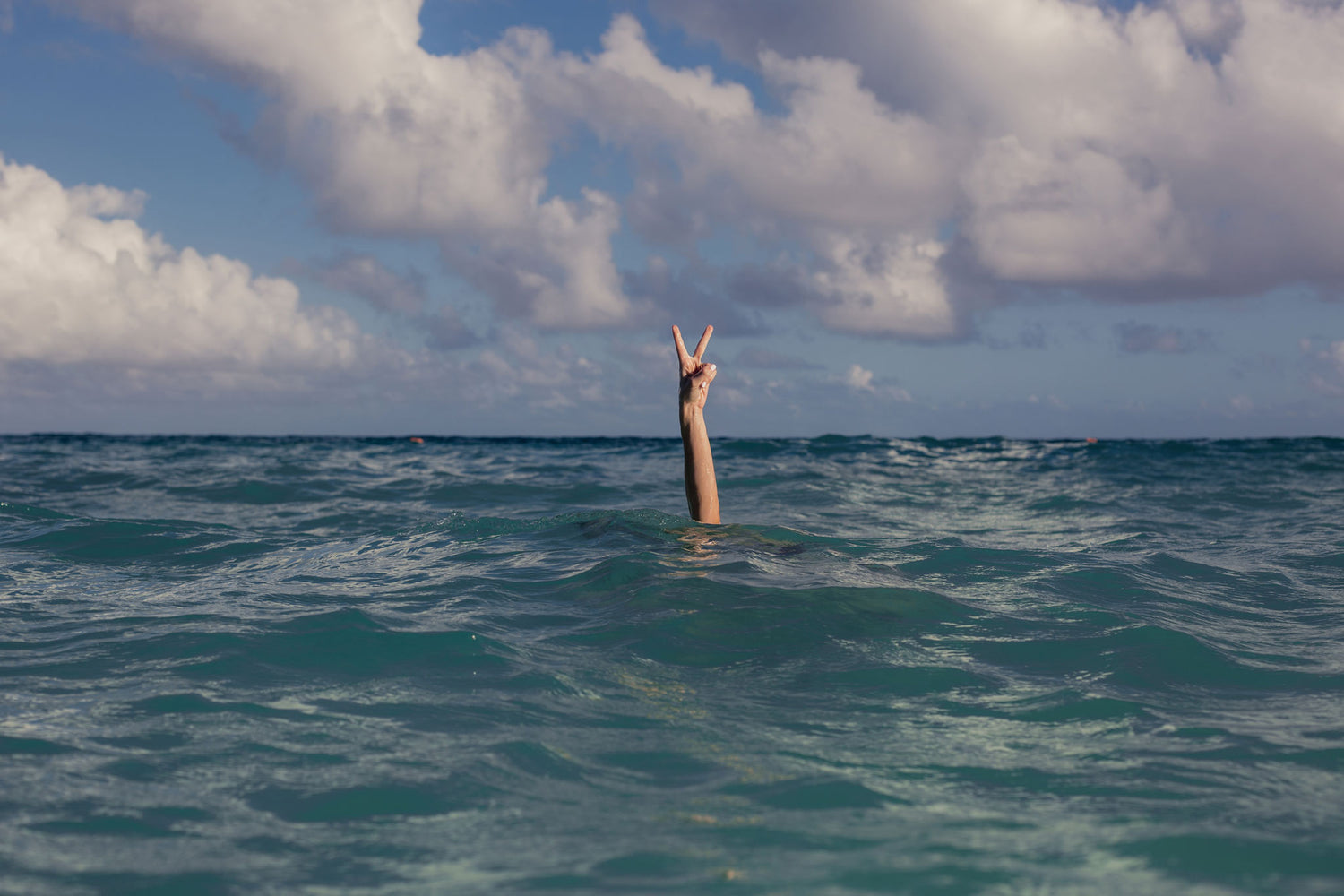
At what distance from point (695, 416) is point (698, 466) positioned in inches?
22.9

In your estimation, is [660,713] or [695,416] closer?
[660,713]

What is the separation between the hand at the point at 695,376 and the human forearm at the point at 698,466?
53 mm

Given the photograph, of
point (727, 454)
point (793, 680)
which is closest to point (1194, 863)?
point (793, 680)

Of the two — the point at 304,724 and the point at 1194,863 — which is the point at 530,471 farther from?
the point at 1194,863

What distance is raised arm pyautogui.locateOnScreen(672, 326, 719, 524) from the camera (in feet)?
28.0

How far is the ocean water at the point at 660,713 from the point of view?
2.97 m

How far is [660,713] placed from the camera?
434cm

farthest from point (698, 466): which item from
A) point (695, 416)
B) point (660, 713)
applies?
point (660, 713)

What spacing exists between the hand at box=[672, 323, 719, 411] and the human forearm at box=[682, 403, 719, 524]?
5 centimetres

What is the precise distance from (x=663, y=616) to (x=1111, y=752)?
2888mm

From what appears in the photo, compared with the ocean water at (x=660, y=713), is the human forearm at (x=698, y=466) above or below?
above

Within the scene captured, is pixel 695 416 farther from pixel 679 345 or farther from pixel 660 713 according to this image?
pixel 660 713

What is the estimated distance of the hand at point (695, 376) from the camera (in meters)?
8.61

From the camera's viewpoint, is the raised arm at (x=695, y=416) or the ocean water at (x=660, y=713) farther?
the raised arm at (x=695, y=416)
